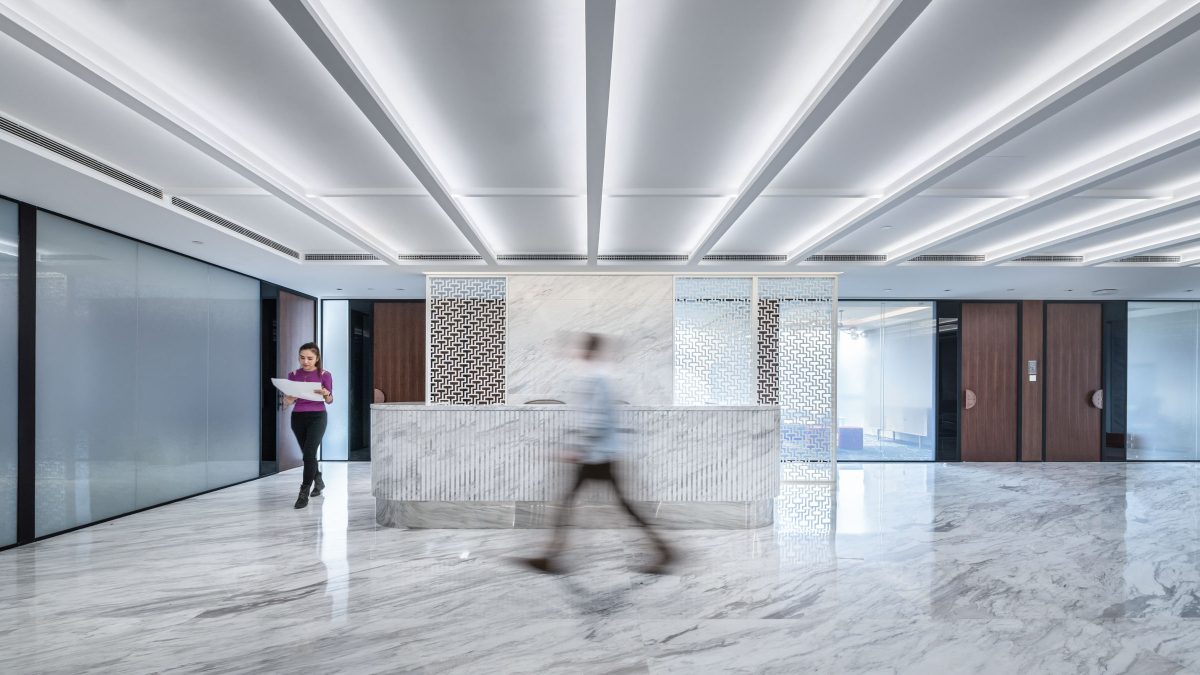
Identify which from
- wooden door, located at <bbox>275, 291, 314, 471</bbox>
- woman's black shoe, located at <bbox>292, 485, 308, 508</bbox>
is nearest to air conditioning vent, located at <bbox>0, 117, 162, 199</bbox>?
woman's black shoe, located at <bbox>292, 485, 308, 508</bbox>

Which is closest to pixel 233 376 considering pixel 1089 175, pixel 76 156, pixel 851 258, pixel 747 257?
pixel 76 156

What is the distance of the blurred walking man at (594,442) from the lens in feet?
12.1

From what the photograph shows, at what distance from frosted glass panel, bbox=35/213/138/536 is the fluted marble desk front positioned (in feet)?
7.26

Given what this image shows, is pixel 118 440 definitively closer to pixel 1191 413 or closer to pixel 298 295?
pixel 298 295

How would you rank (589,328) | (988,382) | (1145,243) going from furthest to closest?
(988,382) → (589,328) → (1145,243)

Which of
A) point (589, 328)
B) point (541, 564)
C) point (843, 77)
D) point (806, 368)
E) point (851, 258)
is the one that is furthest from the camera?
point (806, 368)

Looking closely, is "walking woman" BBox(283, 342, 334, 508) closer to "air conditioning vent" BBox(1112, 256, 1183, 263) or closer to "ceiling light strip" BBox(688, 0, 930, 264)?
"ceiling light strip" BBox(688, 0, 930, 264)

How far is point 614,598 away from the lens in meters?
3.04

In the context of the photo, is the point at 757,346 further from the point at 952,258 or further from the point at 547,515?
the point at 547,515

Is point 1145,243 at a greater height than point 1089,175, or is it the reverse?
point 1089,175

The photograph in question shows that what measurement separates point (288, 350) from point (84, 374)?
3026 mm

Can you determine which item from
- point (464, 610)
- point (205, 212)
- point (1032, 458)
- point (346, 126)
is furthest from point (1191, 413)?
point (205, 212)

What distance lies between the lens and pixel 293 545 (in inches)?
156

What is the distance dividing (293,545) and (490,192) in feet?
9.12
